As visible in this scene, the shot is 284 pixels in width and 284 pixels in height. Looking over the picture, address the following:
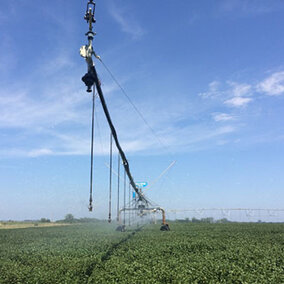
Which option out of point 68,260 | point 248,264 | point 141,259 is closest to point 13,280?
point 68,260

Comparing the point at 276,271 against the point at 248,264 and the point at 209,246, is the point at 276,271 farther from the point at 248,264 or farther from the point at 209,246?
the point at 209,246

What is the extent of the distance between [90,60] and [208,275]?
13.5 m

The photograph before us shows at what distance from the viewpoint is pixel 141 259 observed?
19.3 m

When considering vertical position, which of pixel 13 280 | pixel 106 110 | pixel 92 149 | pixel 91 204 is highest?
pixel 106 110

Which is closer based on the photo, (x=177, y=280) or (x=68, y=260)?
(x=177, y=280)

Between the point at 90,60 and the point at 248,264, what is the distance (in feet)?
51.9

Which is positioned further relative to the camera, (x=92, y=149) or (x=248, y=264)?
(x=248, y=264)

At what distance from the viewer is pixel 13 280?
15.2 metres

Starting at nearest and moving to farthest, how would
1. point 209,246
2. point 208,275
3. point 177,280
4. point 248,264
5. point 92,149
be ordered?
1. point 177,280
2. point 208,275
3. point 92,149
4. point 248,264
5. point 209,246

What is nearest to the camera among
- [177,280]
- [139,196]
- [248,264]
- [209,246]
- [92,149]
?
[177,280]

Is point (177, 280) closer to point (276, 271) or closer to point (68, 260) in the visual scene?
point (276, 271)

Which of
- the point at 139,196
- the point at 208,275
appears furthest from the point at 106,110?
the point at 139,196

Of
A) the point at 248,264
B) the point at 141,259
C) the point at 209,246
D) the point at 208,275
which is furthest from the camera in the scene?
the point at 209,246

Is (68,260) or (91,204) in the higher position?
(91,204)
